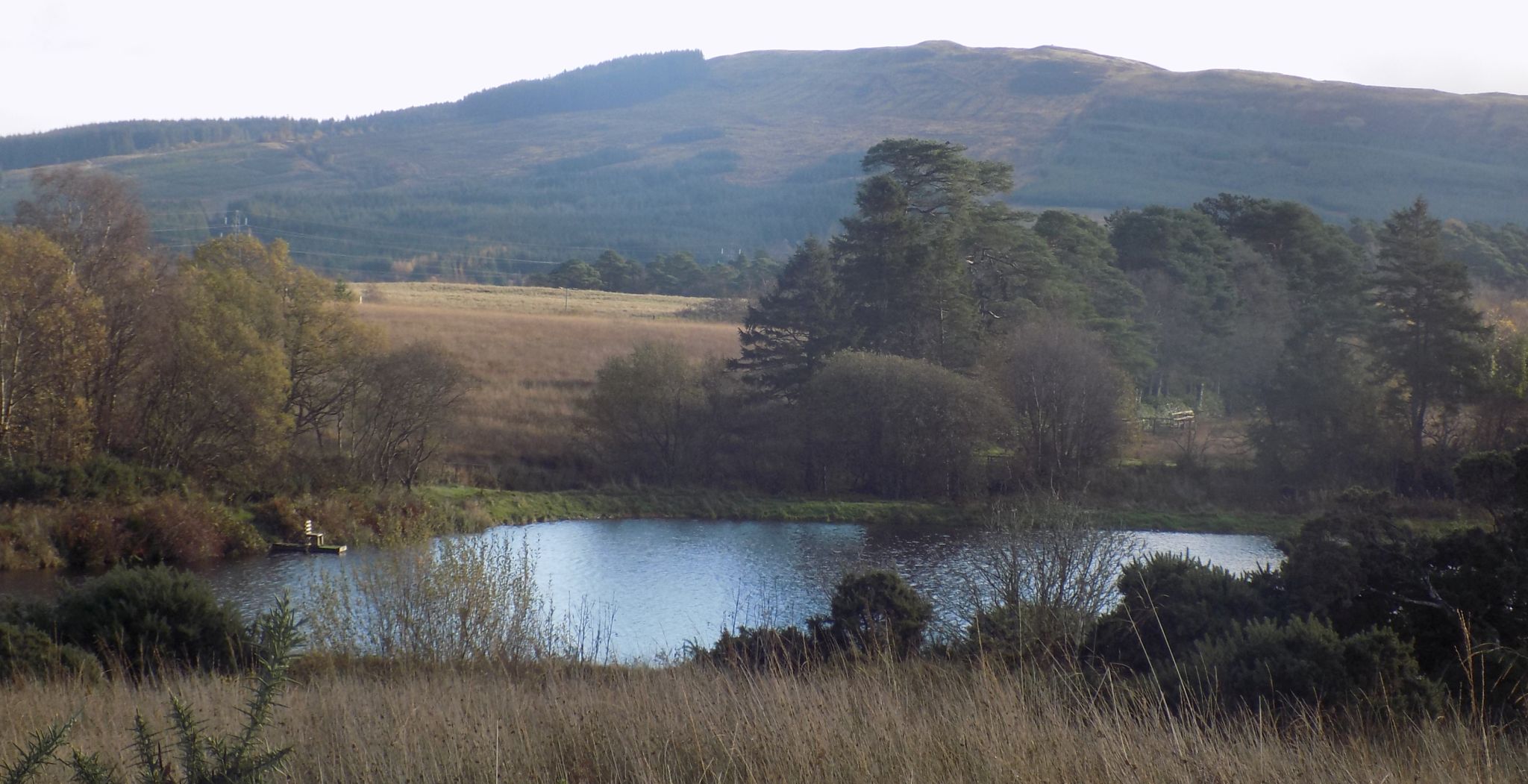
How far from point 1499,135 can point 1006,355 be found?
109 metres

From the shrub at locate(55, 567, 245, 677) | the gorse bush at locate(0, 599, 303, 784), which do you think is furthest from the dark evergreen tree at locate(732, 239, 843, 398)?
the gorse bush at locate(0, 599, 303, 784)

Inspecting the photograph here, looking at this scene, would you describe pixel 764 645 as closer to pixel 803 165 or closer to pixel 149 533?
pixel 149 533

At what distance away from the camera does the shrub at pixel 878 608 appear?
13766mm

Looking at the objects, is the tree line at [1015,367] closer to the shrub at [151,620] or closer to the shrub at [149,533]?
the shrub at [149,533]

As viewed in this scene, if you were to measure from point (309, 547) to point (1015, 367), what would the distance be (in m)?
23.2

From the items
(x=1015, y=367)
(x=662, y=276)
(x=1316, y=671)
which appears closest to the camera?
(x=1316, y=671)

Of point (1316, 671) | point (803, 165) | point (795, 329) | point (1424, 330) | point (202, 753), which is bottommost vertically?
point (795, 329)

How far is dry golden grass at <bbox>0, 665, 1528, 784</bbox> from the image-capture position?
414 cm

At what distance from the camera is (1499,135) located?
395 feet

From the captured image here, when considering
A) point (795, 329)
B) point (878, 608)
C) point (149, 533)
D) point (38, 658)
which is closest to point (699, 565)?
point (149, 533)

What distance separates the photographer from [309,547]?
30.7 meters

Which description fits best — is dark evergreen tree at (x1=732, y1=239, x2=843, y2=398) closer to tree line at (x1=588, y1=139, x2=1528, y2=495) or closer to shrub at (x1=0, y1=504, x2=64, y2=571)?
tree line at (x1=588, y1=139, x2=1528, y2=495)

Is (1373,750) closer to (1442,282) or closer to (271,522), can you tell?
(271,522)

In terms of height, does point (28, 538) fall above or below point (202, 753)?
below
